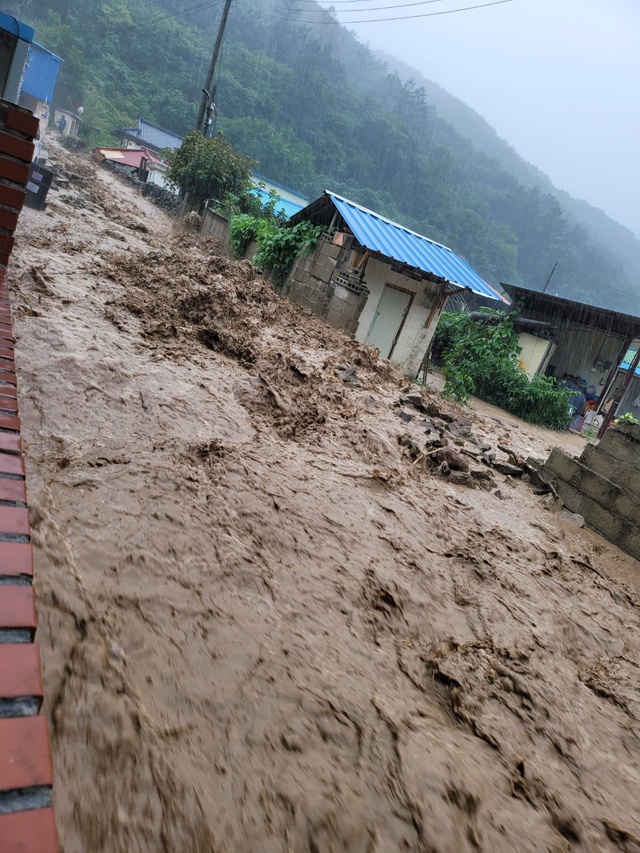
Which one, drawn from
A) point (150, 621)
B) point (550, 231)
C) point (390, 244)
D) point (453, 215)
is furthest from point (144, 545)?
point (550, 231)

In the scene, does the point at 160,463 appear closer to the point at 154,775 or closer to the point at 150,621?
the point at 150,621

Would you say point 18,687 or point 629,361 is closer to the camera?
point 18,687

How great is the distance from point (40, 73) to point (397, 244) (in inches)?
966

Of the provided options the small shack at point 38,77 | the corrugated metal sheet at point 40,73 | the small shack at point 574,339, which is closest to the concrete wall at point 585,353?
the small shack at point 574,339

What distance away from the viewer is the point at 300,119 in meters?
54.9

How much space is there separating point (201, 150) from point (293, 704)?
2209 centimetres

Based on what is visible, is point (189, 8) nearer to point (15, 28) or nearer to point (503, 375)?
point (503, 375)

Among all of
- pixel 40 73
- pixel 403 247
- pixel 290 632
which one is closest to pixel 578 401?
pixel 403 247

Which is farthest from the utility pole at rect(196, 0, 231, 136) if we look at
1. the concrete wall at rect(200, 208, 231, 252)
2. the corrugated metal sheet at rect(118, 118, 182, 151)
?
the corrugated metal sheet at rect(118, 118, 182, 151)

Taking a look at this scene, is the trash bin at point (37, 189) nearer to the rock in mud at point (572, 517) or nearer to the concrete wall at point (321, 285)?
the concrete wall at point (321, 285)

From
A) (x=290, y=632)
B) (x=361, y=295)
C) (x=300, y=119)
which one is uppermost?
(x=300, y=119)

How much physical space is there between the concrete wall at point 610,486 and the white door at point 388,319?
5.91 metres

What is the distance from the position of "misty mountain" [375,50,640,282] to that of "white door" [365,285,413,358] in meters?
117

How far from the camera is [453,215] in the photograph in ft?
183
